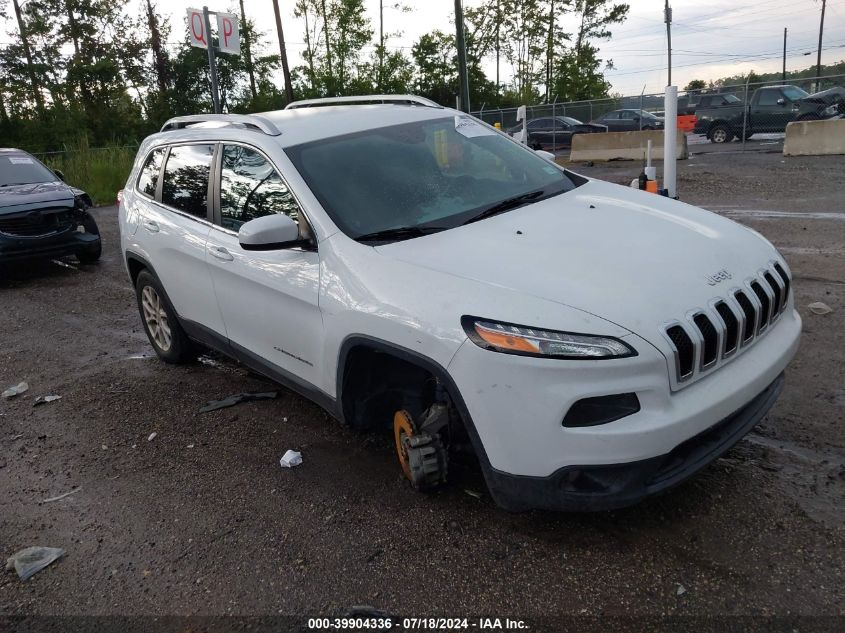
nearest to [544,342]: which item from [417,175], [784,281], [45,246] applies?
[784,281]

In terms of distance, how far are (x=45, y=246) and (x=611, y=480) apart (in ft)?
30.1

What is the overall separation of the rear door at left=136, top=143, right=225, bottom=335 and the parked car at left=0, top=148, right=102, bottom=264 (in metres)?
5.01

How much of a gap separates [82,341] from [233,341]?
→ 307 centimetres

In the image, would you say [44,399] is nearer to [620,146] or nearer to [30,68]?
[620,146]

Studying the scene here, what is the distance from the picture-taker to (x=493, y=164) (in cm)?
413

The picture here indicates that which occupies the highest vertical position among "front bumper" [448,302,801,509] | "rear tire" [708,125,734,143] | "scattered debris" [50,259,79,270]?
"front bumper" [448,302,801,509]

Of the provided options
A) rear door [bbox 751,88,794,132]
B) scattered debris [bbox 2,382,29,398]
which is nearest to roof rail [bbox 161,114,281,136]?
scattered debris [bbox 2,382,29,398]

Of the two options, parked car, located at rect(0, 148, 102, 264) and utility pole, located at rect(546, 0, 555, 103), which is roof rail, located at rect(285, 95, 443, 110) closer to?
parked car, located at rect(0, 148, 102, 264)

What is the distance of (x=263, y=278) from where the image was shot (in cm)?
378

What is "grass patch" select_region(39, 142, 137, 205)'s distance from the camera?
20172 millimetres

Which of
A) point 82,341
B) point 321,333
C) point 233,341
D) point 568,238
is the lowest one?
point 82,341

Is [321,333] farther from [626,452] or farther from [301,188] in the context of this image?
[626,452]

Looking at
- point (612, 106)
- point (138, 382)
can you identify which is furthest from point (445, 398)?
point (612, 106)

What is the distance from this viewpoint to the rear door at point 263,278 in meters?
3.51
